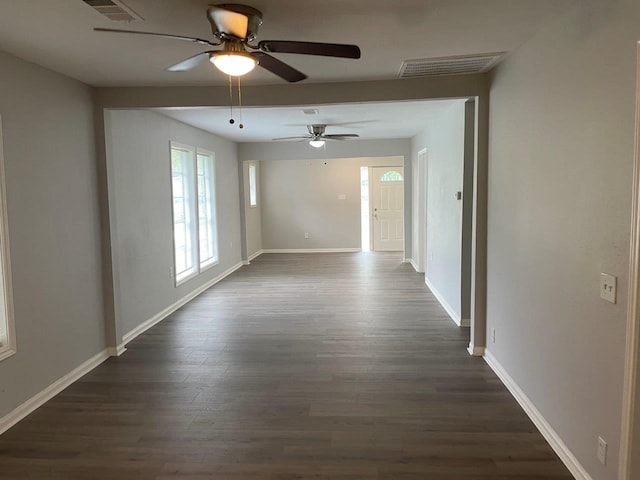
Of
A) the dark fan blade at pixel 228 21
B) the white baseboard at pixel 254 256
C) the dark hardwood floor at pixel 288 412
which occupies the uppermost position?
the dark fan blade at pixel 228 21

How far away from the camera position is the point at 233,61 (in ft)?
7.18

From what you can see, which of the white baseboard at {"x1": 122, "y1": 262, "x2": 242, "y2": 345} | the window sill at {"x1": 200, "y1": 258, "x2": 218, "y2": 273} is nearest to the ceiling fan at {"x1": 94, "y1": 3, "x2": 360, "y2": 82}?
the white baseboard at {"x1": 122, "y1": 262, "x2": 242, "y2": 345}

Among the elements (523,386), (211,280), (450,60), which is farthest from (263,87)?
(211,280)

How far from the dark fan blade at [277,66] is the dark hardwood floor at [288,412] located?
2096 millimetres

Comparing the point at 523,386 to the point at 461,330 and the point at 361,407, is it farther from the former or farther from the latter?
the point at 461,330

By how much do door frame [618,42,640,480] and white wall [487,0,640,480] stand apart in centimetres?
5

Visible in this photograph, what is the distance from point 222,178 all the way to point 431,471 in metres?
6.35

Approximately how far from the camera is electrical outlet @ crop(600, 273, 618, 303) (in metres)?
1.93

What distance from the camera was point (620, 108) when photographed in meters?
1.87

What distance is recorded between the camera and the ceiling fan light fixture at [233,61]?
2174 mm

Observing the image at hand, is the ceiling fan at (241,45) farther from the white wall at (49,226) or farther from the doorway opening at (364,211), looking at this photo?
the doorway opening at (364,211)

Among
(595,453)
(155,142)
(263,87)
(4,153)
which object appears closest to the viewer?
(595,453)

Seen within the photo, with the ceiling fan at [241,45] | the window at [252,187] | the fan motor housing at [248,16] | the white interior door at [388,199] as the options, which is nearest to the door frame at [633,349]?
the ceiling fan at [241,45]

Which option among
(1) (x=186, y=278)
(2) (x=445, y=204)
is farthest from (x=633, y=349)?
(1) (x=186, y=278)
